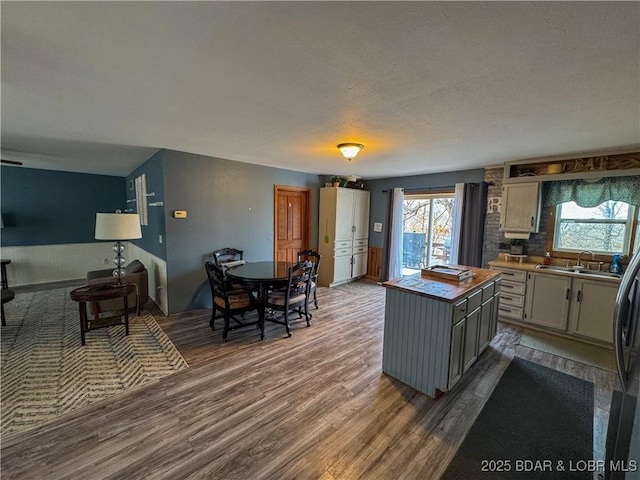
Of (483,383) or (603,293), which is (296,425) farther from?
(603,293)

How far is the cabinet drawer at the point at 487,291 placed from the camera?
9.09 ft

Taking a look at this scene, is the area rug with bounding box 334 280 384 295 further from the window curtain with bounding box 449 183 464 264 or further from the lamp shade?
the lamp shade

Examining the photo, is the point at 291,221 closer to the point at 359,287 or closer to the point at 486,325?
the point at 359,287

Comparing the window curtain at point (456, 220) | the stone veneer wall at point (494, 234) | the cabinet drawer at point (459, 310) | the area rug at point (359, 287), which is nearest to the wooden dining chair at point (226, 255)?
the area rug at point (359, 287)

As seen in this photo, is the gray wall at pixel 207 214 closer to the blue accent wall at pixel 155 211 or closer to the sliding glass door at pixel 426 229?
the blue accent wall at pixel 155 211

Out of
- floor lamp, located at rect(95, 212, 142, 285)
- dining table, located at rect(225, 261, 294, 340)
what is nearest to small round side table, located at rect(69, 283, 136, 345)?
floor lamp, located at rect(95, 212, 142, 285)

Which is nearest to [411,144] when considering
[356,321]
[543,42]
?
[543,42]

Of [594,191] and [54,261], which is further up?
[594,191]

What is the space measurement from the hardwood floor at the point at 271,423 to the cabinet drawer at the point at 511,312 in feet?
2.66

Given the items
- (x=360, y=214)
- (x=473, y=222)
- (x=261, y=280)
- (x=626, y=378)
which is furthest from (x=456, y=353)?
(x=360, y=214)

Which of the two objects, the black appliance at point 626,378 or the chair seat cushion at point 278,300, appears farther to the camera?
the chair seat cushion at point 278,300

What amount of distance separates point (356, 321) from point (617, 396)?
2837mm

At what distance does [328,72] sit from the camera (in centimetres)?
162

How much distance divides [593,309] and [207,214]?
535 cm
